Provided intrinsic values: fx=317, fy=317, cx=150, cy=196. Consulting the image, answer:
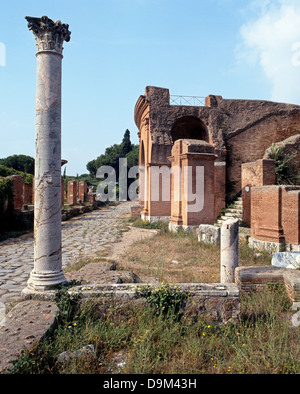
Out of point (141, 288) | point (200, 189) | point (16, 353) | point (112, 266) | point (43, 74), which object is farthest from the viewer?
point (200, 189)

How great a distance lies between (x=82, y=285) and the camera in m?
3.80

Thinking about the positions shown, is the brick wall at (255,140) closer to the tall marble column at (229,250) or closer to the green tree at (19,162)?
the tall marble column at (229,250)

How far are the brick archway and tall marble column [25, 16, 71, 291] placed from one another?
12.4 m

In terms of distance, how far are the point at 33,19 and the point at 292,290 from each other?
481 centimetres

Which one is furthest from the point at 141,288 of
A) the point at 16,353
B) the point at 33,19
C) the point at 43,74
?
the point at 33,19

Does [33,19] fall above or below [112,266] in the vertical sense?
above

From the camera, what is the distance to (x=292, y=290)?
4.15 meters

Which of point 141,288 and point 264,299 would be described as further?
point 264,299

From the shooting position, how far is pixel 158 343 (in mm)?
3092

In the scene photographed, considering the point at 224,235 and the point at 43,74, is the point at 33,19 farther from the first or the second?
the point at 224,235

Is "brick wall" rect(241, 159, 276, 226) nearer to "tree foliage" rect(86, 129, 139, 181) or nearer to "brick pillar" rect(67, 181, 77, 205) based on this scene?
"brick pillar" rect(67, 181, 77, 205)

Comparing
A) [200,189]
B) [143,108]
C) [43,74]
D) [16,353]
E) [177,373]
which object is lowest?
[177,373]

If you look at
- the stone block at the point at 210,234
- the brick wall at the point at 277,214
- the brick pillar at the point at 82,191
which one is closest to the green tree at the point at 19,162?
the brick pillar at the point at 82,191

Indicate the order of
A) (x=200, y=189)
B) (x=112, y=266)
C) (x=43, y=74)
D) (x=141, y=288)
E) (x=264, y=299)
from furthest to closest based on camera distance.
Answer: (x=200, y=189) → (x=112, y=266) → (x=264, y=299) → (x=43, y=74) → (x=141, y=288)
